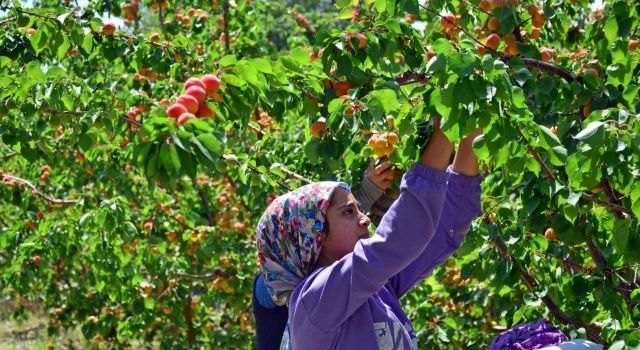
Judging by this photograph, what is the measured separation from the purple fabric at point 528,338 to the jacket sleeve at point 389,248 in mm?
457

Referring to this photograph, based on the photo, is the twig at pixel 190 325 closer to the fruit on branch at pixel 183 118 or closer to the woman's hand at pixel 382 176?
the woman's hand at pixel 382 176

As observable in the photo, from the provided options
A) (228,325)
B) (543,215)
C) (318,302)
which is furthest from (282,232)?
(228,325)

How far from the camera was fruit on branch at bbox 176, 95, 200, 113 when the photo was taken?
73.8 inches

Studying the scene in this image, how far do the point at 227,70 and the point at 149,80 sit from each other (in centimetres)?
358

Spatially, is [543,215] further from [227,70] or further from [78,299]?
[78,299]

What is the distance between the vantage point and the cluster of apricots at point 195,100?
1755 millimetres

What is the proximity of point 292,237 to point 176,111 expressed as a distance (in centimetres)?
51

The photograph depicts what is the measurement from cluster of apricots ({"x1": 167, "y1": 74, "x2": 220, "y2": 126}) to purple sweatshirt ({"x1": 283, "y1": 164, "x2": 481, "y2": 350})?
1.42 ft

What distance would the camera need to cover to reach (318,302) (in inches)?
78.7

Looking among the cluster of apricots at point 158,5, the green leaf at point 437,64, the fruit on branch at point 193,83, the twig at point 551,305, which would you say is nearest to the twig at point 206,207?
the cluster of apricots at point 158,5

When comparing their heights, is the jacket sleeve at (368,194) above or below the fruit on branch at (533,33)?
below

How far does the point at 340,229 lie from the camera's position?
2.15m

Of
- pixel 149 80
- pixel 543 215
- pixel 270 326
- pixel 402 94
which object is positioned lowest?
pixel 149 80

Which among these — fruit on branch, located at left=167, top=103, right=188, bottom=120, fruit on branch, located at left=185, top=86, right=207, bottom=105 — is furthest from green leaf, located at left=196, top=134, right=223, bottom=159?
fruit on branch, located at left=185, top=86, right=207, bottom=105
